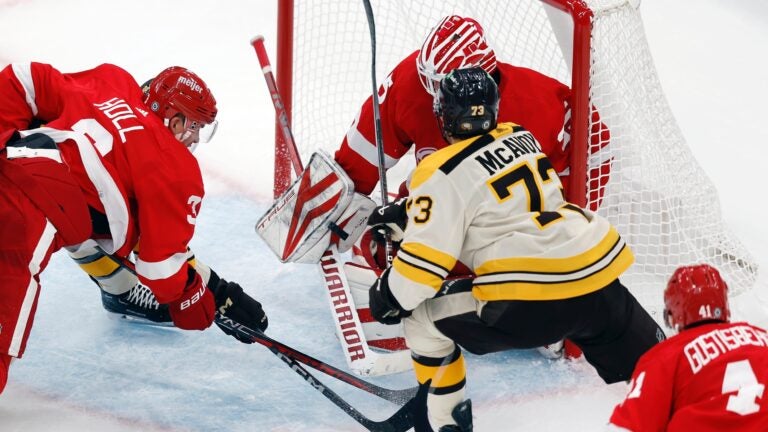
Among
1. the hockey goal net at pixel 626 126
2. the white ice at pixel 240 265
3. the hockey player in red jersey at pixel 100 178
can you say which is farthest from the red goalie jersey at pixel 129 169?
the hockey goal net at pixel 626 126

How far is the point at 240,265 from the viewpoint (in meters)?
3.46

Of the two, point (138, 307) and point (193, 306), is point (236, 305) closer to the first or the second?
point (193, 306)

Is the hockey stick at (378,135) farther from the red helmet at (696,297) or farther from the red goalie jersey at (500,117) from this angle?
the red helmet at (696,297)

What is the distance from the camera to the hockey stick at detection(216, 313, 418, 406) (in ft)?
8.81

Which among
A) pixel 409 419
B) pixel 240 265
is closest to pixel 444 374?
pixel 409 419

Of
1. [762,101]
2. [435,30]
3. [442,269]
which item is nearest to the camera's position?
[442,269]

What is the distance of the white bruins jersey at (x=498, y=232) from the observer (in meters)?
2.13

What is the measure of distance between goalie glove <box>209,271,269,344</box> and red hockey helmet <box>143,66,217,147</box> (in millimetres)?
519

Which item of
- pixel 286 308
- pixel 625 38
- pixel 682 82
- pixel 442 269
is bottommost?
pixel 286 308

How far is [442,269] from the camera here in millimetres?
2145

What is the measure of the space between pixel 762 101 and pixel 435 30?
7.70 ft

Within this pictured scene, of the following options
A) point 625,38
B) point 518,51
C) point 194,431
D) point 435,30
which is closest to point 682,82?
point 518,51

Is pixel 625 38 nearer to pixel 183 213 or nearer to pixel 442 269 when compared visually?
pixel 442 269

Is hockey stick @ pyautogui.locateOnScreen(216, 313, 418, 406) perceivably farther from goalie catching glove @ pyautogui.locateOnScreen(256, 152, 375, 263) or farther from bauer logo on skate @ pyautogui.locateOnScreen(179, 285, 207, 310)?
goalie catching glove @ pyautogui.locateOnScreen(256, 152, 375, 263)
